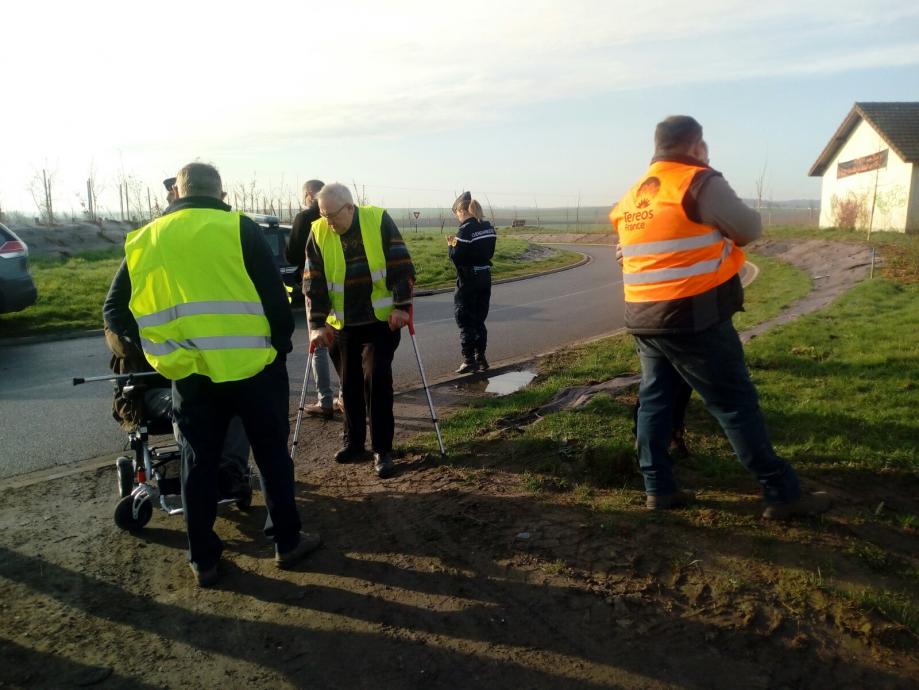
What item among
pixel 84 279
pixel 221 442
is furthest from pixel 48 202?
pixel 221 442

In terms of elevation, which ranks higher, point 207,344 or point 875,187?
point 875,187

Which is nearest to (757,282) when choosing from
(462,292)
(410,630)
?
(462,292)

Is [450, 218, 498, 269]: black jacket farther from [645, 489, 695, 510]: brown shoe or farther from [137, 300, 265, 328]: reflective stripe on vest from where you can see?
[137, 300, 265, 328]: reflective stripe on vest

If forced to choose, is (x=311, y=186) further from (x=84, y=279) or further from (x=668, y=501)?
(x=84, y=279)

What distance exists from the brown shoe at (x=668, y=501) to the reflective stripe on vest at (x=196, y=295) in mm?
2333

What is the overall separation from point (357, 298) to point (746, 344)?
5480 millimetres

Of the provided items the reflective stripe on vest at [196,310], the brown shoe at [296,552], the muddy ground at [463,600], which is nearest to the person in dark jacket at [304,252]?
the reflective stripe on vest at [196,310]

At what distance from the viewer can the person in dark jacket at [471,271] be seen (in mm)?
8008

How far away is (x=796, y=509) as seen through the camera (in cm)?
370

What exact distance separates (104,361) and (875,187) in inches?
1176

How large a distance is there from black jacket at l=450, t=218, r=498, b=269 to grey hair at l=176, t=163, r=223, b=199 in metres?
4.59

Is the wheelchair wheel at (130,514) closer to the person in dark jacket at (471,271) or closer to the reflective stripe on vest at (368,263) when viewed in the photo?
the reflective stripe on vest at (368,263)

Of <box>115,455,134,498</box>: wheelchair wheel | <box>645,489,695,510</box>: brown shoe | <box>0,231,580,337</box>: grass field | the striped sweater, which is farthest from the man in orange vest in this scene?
<box>0,231,580,337</box>: grass field

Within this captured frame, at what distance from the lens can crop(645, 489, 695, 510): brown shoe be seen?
395cm
